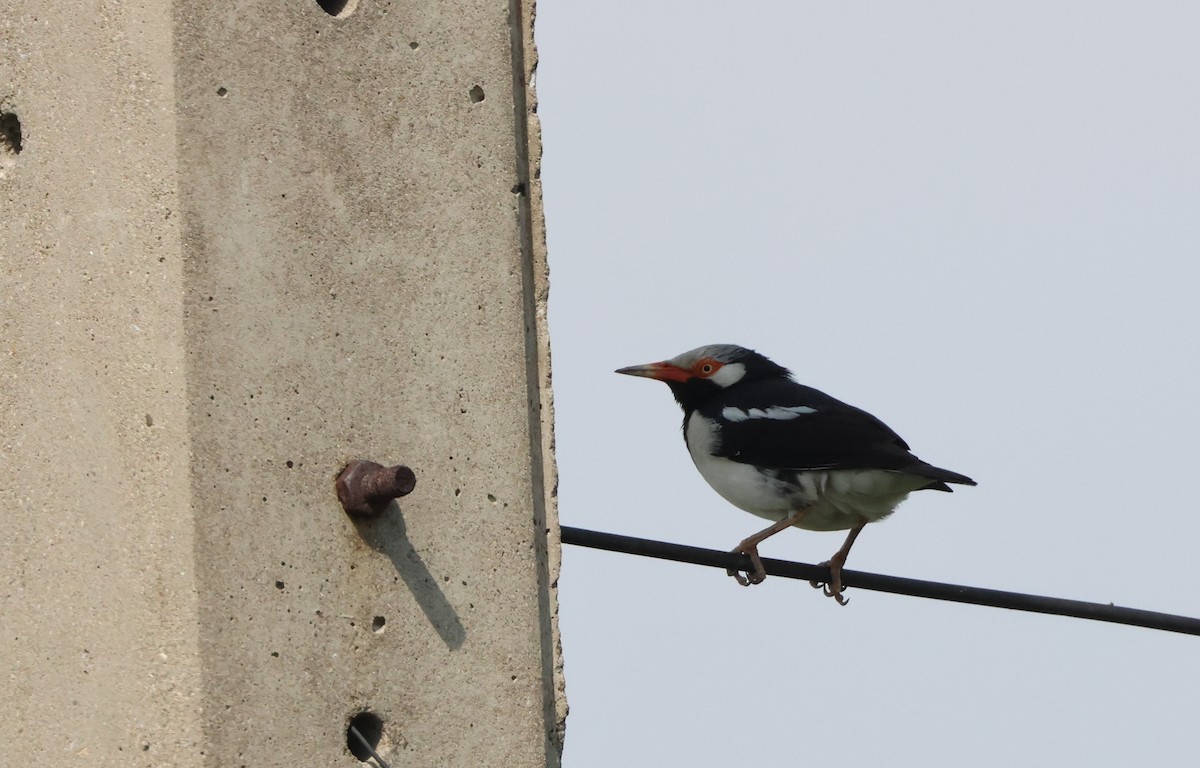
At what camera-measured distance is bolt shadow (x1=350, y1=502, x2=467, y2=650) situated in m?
3.77

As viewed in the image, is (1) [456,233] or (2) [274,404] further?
(1) [456,233]

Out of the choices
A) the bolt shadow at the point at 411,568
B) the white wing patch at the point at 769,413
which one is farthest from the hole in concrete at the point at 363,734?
the white wing patch at the point at 769,413

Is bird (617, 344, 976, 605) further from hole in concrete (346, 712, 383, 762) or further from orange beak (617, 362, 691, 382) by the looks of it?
hole in concrete (346, 712, 383, 762)

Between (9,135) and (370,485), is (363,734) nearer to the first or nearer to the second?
(370,485)

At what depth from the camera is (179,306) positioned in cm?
354

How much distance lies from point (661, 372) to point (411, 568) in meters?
3.79

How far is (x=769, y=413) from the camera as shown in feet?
22.7

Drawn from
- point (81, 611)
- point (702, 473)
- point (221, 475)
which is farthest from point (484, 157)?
A: point (702, 473)

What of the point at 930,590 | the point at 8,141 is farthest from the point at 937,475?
the point at 8,141

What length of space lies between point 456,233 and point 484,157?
23cm

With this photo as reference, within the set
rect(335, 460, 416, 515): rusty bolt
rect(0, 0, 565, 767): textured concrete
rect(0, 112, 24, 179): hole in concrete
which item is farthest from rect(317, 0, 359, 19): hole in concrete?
rect(335, 460, 416, 515): rusty bolt

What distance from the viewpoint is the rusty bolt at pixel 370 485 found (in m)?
3.63

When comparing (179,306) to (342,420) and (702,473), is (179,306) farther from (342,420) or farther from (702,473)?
(702,473)

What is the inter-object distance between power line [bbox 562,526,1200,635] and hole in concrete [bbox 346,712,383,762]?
88 centimetres
